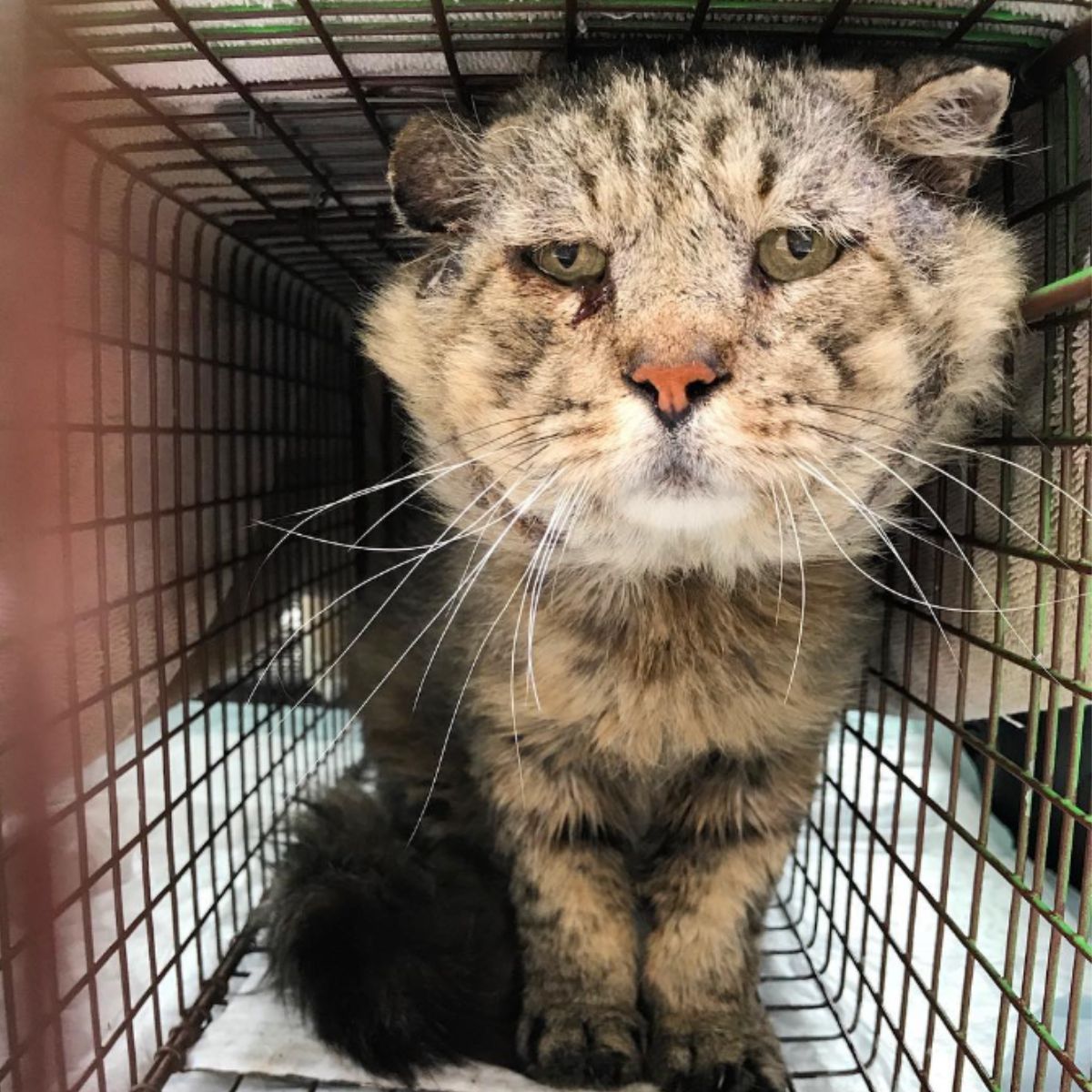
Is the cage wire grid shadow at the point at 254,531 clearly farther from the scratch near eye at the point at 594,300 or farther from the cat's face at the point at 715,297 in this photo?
the scratch near eye at the point at 594,300

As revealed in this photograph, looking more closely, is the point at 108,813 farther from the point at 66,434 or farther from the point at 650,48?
the point at 650,48

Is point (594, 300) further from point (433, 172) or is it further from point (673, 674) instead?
point (673, 674)

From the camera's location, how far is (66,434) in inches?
31.0

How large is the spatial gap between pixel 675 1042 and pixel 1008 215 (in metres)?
0.91

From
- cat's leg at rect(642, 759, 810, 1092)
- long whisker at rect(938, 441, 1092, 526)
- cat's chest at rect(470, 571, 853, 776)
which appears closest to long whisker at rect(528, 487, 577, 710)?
cat's chest at rect(470, 571, 853, 776)

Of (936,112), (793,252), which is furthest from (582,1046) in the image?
(936,112)

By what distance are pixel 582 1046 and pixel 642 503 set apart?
1.95 feet

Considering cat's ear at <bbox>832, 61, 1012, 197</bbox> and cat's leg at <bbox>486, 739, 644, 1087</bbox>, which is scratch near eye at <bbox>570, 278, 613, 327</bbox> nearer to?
cat's ear at <bbox>832, 61, 1012, 197</bbox>

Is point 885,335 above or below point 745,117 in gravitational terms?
below

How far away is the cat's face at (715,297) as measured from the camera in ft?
2.39

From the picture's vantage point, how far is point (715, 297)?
74cm

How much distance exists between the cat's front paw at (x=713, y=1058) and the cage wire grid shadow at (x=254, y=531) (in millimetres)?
71

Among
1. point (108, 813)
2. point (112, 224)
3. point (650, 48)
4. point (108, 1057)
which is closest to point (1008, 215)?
point (650, 48)

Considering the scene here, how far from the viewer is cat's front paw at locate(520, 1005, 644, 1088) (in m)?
0.96
